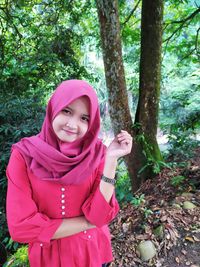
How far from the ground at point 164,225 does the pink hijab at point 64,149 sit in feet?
5.38

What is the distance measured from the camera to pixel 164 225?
2.86 m

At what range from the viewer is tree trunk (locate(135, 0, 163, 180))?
3.50m

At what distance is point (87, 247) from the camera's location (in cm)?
147

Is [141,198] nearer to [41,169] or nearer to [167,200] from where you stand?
[167,200]

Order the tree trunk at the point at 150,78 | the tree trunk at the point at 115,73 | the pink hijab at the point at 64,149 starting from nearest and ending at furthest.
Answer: the pink hijab at the point at 64,149 → the tree trunk at the point at 115,73 → the tree trunk at the point at 150,78

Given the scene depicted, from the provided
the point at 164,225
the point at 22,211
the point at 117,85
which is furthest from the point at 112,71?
the point at 22,211

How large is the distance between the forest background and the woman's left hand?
2019mm

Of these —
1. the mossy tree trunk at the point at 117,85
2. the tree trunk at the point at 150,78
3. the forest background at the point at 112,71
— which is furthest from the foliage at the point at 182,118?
the mossy tree trunk at the point at 117,85

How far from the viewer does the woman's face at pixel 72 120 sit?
1.28 metres

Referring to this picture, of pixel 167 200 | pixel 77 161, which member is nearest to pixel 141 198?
pixel 167 200

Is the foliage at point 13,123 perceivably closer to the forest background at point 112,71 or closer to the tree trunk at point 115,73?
the forest background at point 112,71

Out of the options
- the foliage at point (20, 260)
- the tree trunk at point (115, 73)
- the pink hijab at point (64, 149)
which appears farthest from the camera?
the tree trunk at point (115, 73)

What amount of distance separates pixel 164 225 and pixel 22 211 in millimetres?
1949

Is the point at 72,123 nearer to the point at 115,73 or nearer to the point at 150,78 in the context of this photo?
the point at 115,73
